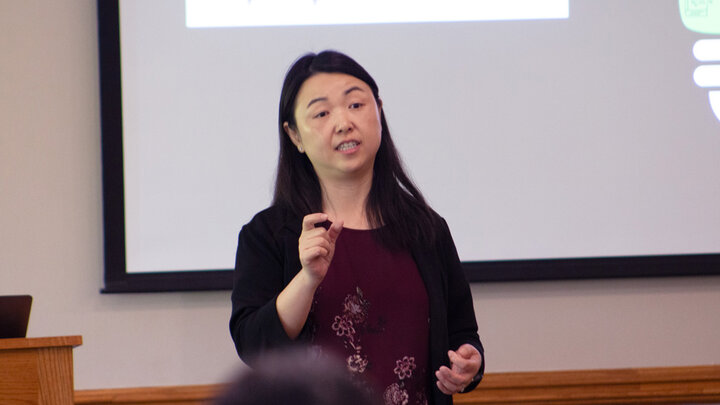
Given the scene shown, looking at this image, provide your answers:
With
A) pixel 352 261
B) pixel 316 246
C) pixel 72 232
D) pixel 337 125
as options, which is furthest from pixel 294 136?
pixel 72 232

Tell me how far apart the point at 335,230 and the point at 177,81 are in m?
1.69

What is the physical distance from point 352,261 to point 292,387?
42.2 inches

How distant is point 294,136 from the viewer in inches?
67.9

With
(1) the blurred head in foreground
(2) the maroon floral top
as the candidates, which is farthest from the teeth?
(1) the blurred head in foreground

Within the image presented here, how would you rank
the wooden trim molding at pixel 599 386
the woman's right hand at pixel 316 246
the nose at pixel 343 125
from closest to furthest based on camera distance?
the woman's right hand at pixel 316 246
the nose at pixel 343 125
the wooden trim molding at pixel 599 386

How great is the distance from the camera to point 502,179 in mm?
2961

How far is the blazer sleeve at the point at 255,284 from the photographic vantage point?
4.86ft

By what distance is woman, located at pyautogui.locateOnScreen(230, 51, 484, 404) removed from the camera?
57.7 inches

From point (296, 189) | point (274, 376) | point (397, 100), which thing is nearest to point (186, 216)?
point (397, 100)

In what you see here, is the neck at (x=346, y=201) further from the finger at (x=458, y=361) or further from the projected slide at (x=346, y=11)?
the projected slide at (x=346, y=11)

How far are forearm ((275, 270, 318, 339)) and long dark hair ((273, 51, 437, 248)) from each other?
0.78 ft

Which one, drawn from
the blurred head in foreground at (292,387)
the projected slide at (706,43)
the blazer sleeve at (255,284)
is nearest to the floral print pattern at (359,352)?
the blazer sleeve at (255,284)

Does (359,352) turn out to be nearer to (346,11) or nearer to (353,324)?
(353,324)

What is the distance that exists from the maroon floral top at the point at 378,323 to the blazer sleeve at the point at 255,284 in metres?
0.09
